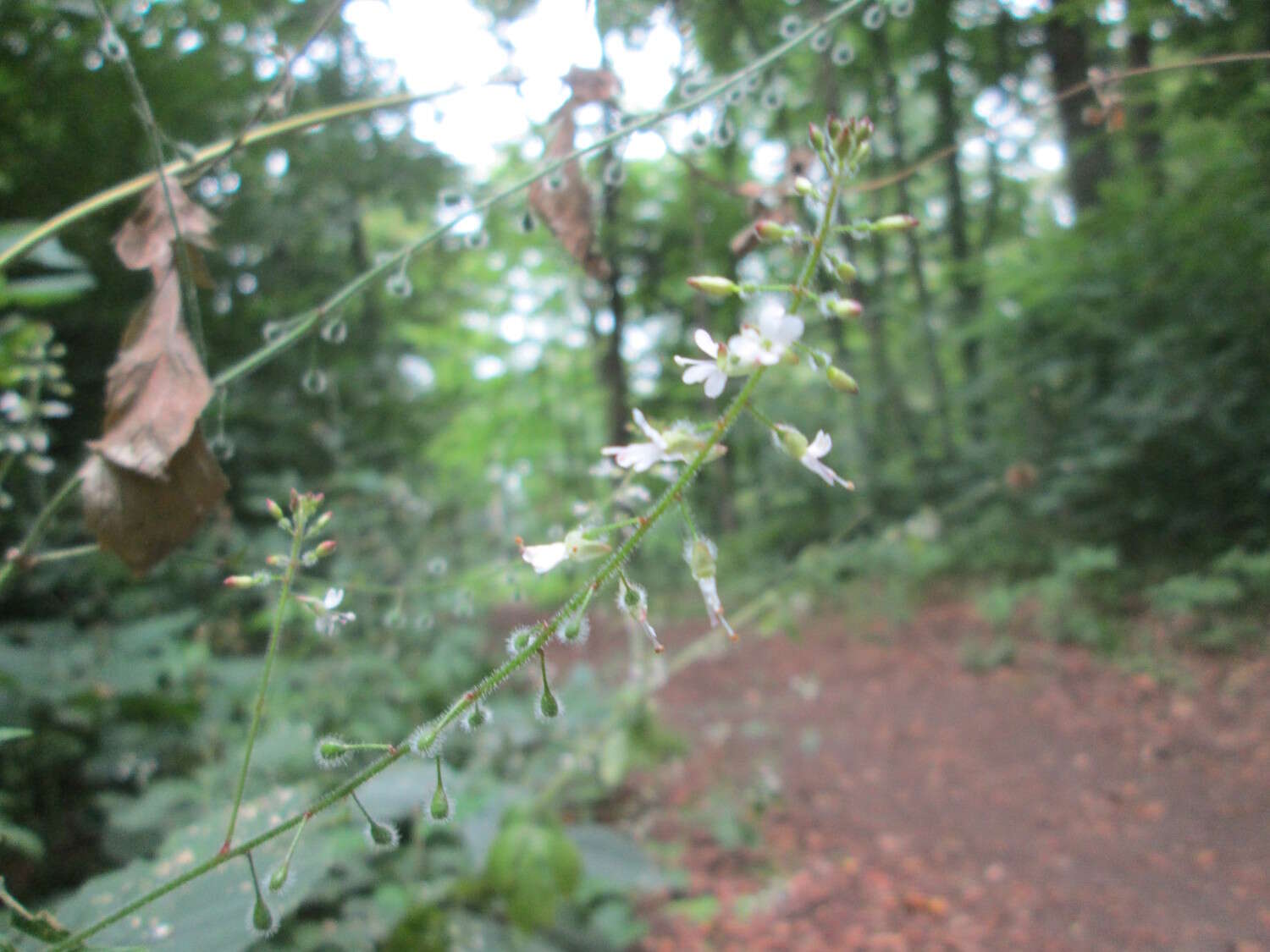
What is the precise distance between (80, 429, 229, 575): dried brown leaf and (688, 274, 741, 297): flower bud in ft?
2.61

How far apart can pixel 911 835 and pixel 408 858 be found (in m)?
1.80

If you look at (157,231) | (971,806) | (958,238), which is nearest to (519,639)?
(157,231)

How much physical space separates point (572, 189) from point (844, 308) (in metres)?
0.96

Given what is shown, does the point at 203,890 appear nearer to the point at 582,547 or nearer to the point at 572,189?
the point at 582,547

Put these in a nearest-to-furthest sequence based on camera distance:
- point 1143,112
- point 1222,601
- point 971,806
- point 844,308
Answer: point 844,308, point 971,806, point 1222,601, point 1143,112

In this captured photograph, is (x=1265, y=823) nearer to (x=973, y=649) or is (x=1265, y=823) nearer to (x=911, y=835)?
(x=911, y=835)

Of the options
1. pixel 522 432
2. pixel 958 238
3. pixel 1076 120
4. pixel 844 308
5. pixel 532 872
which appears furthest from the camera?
pixel 958 238

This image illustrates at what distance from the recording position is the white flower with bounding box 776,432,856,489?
74 cm

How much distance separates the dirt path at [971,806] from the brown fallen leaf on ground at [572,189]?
1910mm

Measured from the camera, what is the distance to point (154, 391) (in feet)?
4.06

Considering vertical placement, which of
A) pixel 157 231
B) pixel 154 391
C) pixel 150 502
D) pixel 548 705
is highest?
pixel 157 231

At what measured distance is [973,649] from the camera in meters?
4.65

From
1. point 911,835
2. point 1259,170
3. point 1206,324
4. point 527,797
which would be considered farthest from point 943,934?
point 1206,324

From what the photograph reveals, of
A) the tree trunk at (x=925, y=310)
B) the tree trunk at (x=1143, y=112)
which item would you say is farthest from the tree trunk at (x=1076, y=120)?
the tree trunk at (x=925, y=310)
